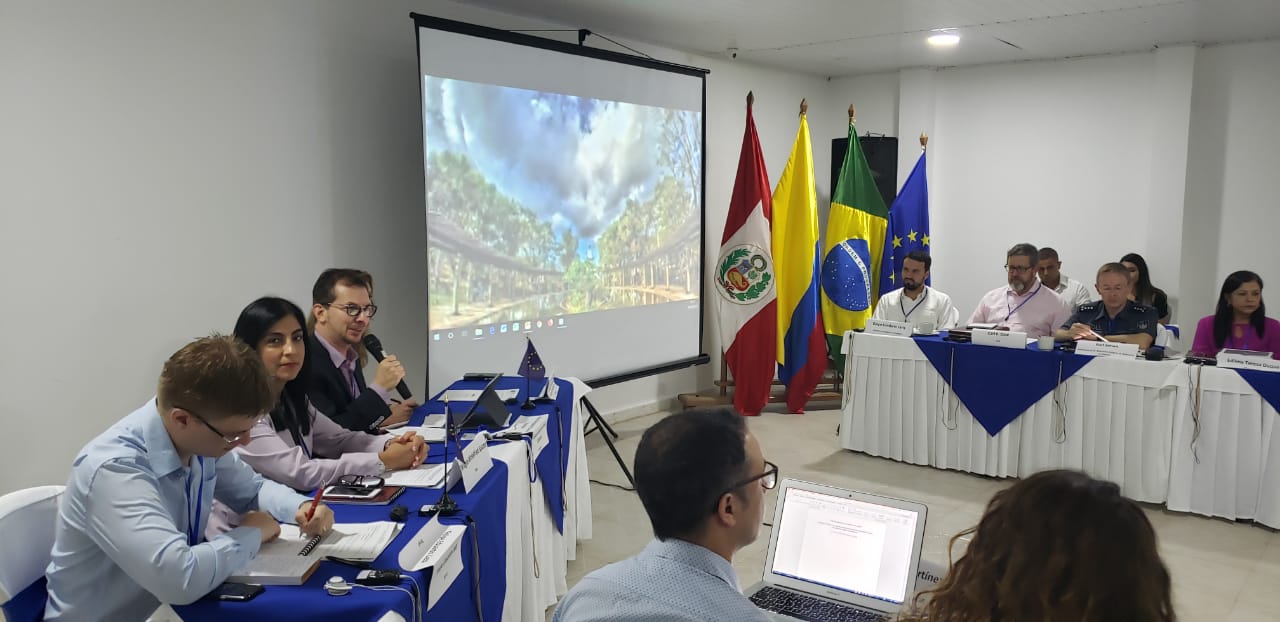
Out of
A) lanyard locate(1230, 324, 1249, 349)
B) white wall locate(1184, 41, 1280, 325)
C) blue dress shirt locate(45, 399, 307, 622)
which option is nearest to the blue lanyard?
blue dress shirt locate(45, 399, 307, 622)

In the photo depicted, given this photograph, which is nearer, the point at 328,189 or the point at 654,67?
the point at 328,189

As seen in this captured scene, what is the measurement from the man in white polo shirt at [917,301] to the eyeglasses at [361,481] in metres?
3.93

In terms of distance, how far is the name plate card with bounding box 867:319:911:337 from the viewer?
4.89 m

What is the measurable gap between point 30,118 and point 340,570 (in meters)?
2.41

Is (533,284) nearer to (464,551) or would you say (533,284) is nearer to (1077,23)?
(464,551)

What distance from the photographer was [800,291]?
6.34 m

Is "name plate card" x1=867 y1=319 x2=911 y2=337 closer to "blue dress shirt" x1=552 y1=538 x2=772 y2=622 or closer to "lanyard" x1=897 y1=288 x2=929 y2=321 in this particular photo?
"lanyard" x1=897 y1=288 x2=929 y2=321

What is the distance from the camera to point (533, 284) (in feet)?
15.5

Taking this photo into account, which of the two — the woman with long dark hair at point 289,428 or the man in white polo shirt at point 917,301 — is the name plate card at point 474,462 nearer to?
the woman with long dark hair at point 289,428

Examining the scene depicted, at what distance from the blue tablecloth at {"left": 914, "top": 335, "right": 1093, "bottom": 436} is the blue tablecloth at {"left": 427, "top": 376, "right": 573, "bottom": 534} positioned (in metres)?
2.29

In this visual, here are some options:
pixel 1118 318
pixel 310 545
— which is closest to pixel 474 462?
pixel 310 545

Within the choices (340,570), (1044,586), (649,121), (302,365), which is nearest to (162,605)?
(340,570)

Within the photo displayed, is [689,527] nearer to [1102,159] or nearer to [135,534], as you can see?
[135,534]

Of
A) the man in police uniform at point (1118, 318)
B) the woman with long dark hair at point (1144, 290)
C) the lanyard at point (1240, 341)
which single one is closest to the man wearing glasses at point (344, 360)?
the man in police uniform at point (1118, 318)
